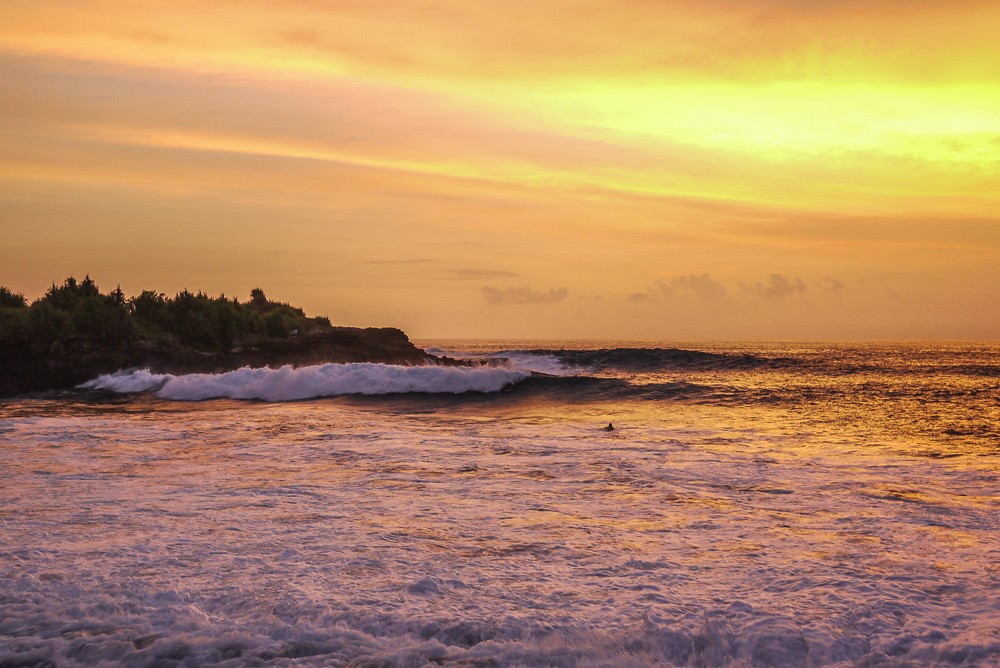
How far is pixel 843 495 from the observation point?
369 inches

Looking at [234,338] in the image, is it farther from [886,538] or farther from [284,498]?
[886,538]

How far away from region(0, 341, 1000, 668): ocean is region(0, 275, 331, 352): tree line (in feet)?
53.7

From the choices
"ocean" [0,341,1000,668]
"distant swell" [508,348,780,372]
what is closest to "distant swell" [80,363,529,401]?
"ocean" [0,341,1000,668]

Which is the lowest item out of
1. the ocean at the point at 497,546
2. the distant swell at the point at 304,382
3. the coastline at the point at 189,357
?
the ocean at the point at 497,546

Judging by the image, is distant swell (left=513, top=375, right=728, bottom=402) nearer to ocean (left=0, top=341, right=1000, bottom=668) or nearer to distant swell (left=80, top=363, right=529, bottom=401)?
distant swell (left=80, top=363, right=529, bottom=401)

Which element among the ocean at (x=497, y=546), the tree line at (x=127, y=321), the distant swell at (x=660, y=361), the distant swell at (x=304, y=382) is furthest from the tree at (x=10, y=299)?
the distant swell at (x=660, y=361)

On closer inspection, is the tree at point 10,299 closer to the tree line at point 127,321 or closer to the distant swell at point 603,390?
the tree line at point 127,321

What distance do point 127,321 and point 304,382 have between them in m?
10.6

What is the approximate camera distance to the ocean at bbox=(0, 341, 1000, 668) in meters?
4.91

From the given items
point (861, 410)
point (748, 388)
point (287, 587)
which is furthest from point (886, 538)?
point (748, 388)

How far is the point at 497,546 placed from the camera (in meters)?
7.08

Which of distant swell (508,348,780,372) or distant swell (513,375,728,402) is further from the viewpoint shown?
distant swell (508,348,780,372)

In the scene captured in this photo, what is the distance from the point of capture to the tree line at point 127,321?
30062mm

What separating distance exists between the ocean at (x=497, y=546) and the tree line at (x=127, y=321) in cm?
1638
